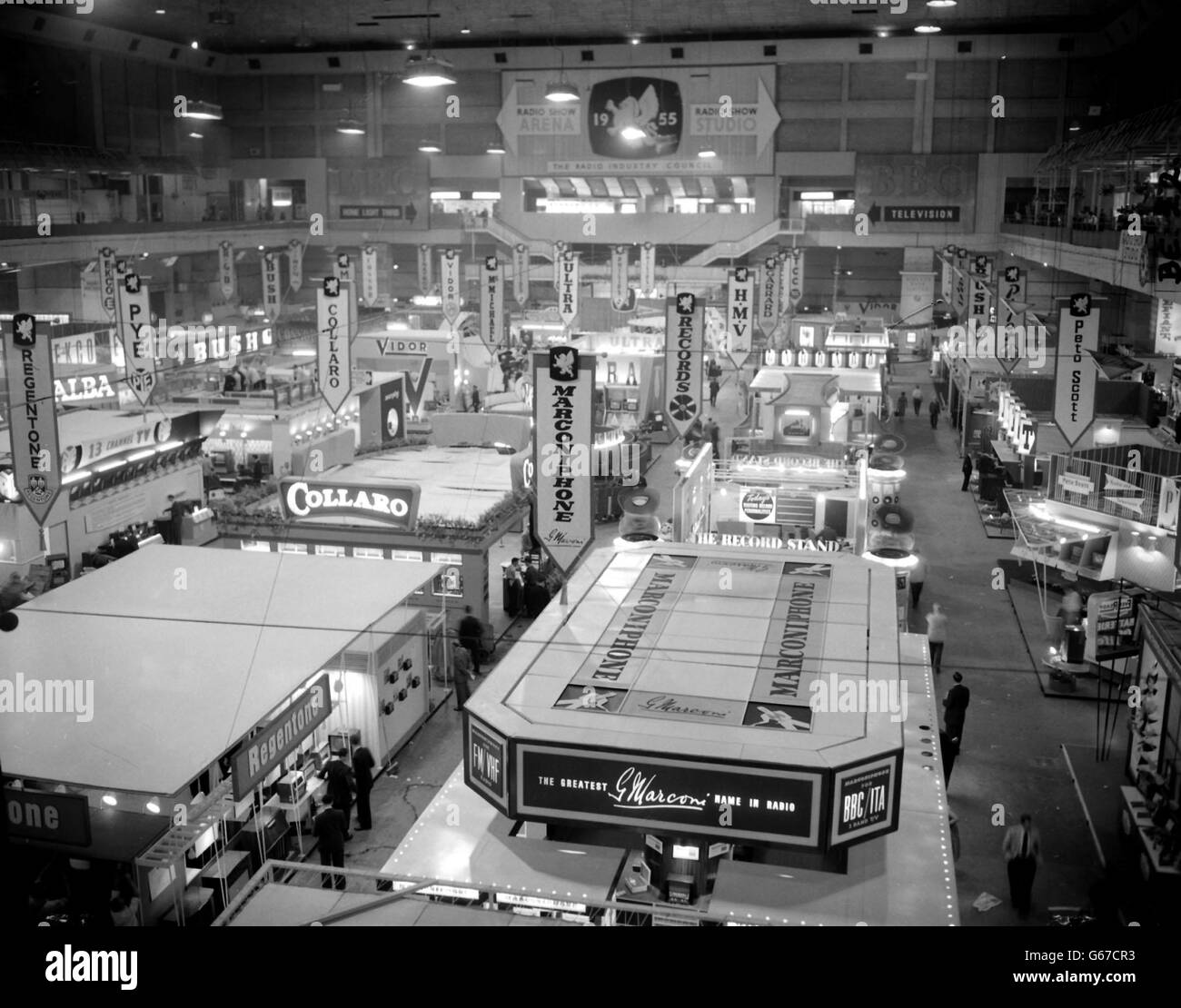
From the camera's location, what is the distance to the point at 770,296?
26.8m

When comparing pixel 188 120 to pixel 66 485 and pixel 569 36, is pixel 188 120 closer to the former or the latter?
pixel 569 36

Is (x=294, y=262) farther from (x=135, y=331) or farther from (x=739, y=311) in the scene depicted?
(x=739, y=311)

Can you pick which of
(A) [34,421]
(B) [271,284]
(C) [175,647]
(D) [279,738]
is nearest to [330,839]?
(D) [279,738]

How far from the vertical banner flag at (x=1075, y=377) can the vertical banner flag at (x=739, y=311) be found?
5.85 meters

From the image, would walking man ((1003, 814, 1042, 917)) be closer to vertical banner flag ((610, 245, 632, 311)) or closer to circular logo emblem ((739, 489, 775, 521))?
circular logo emblem ((739, 489, 775, 521))

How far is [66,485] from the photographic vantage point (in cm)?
1540

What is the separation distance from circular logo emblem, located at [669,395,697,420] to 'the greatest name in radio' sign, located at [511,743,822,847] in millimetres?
8776

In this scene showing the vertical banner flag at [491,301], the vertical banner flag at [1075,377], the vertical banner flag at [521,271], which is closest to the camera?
the vertical banner flag at [1075,377]

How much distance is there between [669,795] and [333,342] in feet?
33.5

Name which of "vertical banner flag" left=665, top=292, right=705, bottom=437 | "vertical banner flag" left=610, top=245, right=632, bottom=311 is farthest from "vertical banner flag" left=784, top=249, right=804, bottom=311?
"vertical banner flag" left=665, top=292, right=705, bottom=437

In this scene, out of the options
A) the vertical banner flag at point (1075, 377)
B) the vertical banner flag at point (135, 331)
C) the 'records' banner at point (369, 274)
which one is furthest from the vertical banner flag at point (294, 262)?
the vertical banner flag at point (1075, 377)

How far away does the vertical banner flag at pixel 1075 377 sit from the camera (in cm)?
1426

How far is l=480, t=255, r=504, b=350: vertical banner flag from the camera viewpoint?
23225mm

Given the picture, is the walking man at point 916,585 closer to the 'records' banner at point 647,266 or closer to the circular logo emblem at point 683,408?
the circular logo emblem at point 683,408
